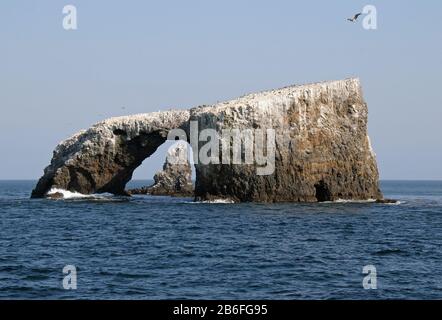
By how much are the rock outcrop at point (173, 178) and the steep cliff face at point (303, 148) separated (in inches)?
1222

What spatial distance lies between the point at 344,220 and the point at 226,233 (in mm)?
11192

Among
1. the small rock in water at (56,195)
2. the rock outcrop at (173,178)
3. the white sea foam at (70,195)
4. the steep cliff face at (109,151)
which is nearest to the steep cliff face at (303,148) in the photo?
the steep cliff face at (109,151)

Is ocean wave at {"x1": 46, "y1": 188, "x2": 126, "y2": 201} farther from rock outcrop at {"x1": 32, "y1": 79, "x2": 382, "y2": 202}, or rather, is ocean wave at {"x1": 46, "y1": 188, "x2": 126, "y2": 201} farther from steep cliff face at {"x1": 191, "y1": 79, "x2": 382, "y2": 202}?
steep cliff face at {"x1": 191, "y1": 79, "x2": 382, "y2": 202}

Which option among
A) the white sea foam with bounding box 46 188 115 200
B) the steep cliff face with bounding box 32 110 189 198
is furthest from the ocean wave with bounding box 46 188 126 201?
the steep cliff face with bounding box 32 110 189 198

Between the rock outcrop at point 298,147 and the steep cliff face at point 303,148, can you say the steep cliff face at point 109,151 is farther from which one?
the steep cliff face at point 303,148

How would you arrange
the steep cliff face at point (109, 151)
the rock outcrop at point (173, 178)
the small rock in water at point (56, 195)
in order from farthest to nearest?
1. the rock outcrop at point (173, 178)
2. the small rock in water at point (56, 195)
3. the steep cliff face at point (109, 151)

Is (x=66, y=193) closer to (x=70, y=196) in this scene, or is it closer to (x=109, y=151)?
(x=70, y=196)

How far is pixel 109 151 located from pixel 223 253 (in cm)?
4361

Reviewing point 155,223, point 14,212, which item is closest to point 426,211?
point 155,223

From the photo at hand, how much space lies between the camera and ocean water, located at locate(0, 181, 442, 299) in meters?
25.0

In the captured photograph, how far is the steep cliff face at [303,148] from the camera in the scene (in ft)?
217

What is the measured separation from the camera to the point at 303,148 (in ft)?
218

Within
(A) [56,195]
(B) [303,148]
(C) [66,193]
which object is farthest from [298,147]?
(A) [56,195]
